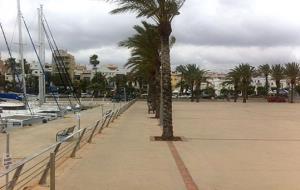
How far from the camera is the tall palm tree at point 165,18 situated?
2305 cm

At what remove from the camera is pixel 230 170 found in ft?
46.3

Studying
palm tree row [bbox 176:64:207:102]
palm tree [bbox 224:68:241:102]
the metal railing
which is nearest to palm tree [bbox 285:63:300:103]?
palm tree [bbox 224:68:241:102]

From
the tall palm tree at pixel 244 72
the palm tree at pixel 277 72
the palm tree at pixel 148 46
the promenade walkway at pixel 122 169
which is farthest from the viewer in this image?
the palm tree at pixel 277 72

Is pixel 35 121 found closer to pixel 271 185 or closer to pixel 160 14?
pixel 160 14

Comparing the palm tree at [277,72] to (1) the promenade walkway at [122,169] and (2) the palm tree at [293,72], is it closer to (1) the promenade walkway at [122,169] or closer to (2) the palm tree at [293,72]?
(2) the palm tree at [293,72]

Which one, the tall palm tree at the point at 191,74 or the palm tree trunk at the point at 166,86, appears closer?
the palm tree trunk at the point at 166,86

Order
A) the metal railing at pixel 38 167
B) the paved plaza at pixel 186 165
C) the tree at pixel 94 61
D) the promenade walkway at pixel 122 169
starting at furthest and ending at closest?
the tree at pixel 94 61, the paved plaza at pixel 186 165, the promenade walkway at pixel 122 169, the metal railing at pixel 38 167

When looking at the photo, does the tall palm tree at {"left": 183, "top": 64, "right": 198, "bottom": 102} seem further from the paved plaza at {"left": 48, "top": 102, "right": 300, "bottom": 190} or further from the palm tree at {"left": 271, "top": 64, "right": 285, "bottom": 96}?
the paved plaza at {"left": 48, "top": 102, "right": 300, "bottom": 190}

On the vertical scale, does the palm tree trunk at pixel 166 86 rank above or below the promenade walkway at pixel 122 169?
above

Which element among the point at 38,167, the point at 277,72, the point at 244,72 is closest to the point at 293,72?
the point at 277,72

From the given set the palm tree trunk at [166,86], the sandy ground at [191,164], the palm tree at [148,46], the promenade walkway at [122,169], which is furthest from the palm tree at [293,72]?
the promenade walkway at [122,169]

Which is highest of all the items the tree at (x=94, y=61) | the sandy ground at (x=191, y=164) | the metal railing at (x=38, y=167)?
the tree at (x=94, y=61)

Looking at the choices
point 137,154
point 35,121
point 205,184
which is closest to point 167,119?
point 137,154

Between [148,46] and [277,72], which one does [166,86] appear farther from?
[277,72]
